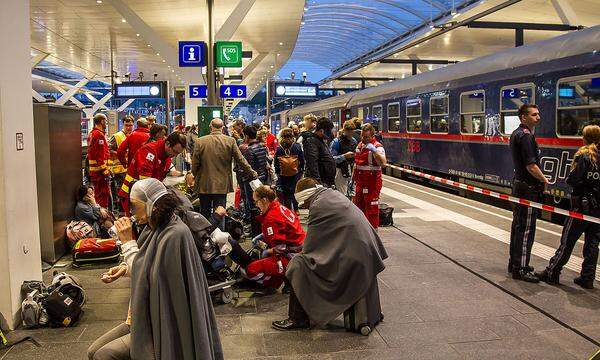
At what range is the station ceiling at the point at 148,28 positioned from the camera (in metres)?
17.9

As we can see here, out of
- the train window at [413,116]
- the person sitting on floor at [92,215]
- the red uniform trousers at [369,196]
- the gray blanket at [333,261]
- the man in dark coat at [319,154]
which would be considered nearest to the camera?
the gray blanket at [333,261]

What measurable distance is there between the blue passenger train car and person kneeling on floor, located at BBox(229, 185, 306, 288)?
5.78 metres

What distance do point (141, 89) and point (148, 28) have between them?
6736mm

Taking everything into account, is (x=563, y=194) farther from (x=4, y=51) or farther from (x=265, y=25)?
(x=265, y=25)

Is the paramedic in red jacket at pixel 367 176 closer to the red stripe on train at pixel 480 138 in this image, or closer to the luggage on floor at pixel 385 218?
the luggage on floor at pixel 385 218

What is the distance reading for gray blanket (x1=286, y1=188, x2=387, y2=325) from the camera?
204 inches

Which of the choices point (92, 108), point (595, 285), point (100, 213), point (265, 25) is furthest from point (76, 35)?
point (595, 285)

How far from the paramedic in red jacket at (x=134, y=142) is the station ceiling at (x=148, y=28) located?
7.26m

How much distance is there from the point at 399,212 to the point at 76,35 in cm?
1695

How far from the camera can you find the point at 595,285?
263 inches

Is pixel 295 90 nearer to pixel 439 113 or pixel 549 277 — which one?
pixel 439 113

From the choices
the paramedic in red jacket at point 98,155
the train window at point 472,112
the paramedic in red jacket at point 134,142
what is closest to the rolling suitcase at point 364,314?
the paramedic in red jacket at point 134,142

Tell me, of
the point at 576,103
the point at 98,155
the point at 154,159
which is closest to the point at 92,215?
the point at 98,155

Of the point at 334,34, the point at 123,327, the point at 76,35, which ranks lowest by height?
the point at 123,327
